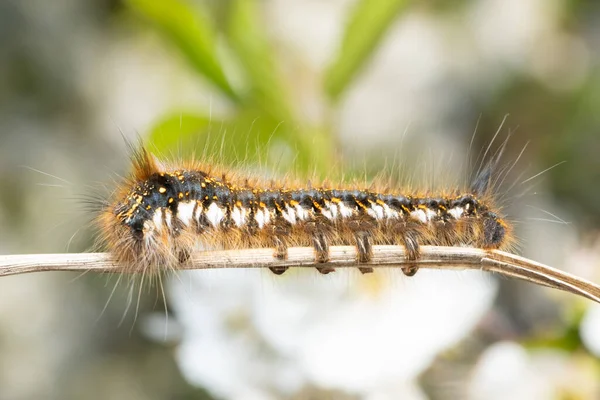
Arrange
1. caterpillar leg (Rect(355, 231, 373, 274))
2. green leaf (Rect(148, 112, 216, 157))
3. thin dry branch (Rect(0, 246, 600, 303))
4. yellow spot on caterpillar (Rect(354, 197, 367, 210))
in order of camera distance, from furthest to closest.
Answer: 1. green leaf (Rect(148, 112, 216, 157))
2. yellow spot on caterpillar (Rect(354, 197, 367, 210))
3. caterpillar leg (Rect(355, 231, 373, 274))
4. thin dry branch (Rect(0, 246, 600, 303))

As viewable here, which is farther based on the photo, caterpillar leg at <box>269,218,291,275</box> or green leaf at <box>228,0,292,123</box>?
green leaf at <box>228,0,292,123</box>

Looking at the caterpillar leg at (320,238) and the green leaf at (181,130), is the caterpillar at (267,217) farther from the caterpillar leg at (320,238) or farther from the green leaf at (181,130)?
the green leaf at (181,130)

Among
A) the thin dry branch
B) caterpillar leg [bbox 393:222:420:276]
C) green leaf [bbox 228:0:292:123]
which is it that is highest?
green leaf [bbox 228:0:292:123]

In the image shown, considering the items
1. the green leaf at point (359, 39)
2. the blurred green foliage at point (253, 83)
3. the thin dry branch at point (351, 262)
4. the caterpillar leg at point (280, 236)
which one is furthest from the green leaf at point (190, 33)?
the thin dry branch at point (351, 262)

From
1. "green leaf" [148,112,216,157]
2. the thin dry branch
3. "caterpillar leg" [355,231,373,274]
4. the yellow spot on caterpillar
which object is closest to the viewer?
the thin dry branch

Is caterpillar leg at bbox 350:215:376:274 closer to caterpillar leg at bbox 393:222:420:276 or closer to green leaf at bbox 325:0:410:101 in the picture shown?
caterpillar leg at bbox 393:222:420:276

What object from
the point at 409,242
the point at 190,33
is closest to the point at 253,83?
the point at 190,33

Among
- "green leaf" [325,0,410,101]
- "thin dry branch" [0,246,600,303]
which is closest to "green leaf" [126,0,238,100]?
"green leaf" [325,0,410,101]
